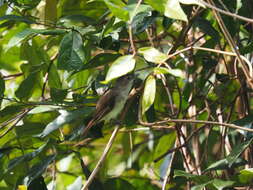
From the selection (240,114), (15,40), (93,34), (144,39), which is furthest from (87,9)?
(240,114)

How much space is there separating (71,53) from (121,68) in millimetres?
354

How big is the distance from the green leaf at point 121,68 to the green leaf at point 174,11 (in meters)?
0.13

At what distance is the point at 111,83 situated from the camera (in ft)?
4.72

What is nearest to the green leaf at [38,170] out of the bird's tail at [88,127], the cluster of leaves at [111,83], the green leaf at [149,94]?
the cluster of leaves at [111,83]

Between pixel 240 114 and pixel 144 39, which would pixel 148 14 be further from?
pixel 240 114

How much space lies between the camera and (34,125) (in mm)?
1575

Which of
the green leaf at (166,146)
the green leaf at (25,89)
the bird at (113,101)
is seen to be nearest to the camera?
the bird at (113,101)

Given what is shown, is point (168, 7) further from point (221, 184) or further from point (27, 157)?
point (27, 157)

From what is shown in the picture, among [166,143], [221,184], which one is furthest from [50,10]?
[221,184]

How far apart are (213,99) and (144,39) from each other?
0.30m

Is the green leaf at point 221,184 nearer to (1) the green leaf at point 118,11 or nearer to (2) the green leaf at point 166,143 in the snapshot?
(1) the green leaf at point 118,11

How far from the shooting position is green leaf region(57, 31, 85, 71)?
137 cm

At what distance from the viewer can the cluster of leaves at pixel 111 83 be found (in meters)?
1.31

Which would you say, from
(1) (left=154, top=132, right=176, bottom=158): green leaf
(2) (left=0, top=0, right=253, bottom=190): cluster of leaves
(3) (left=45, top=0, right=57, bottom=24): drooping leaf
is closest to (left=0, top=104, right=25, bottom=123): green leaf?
(2) (left=0, top=0, right=253, bottom=190): cluster of leaves
